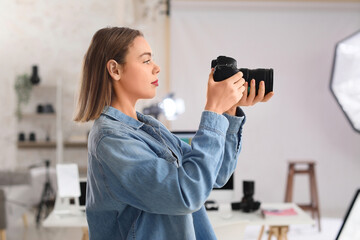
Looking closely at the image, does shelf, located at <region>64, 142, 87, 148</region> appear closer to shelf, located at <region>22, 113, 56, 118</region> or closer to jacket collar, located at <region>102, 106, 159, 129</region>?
shelf, located at <region>22, 113, 56, 118</region>

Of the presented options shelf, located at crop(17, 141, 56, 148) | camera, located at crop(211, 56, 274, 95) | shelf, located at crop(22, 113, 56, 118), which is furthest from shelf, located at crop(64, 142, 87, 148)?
camera, located at crop(211, 56, 274, 95)

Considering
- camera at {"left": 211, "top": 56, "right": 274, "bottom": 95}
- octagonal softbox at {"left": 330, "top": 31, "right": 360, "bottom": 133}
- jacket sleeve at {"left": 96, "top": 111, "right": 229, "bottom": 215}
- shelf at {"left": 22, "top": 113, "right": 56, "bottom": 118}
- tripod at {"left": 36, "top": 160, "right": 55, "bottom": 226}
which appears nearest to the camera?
jacket sleeve at {"left": 96, "top": 111, "right": 229, "bottom": 215}

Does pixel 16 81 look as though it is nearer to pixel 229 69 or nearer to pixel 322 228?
pixel 322 228

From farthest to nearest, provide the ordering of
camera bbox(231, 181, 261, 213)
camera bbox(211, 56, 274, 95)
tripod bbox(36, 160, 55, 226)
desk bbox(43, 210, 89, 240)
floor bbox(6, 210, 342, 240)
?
tripod bbox(36, 160, 55, 226), floor bbox(6, 210, 342, 240), camera bbox(231, 181, 261, 213), desk bbox(43, 210, 89, 240), camera bbox(211, 56, 274, 95)

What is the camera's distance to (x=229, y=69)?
92 cm

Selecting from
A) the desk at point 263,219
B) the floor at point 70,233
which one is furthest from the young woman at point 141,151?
the floor at point 70,233

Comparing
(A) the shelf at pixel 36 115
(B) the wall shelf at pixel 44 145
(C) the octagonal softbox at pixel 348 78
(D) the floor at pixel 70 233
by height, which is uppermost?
(C) the octagonal softbox at pixel 348 78

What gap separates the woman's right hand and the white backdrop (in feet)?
16.4

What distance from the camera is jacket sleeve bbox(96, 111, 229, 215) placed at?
0.81m

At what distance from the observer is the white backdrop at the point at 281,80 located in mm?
5906

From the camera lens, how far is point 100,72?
958mm

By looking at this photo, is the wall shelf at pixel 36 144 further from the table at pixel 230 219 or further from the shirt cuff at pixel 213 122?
the shirt cuff at pixel 213 122

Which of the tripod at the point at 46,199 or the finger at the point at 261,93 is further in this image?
the tripod at the point at 46,199

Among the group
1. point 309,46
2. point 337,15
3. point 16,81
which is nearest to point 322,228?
point 309,46
